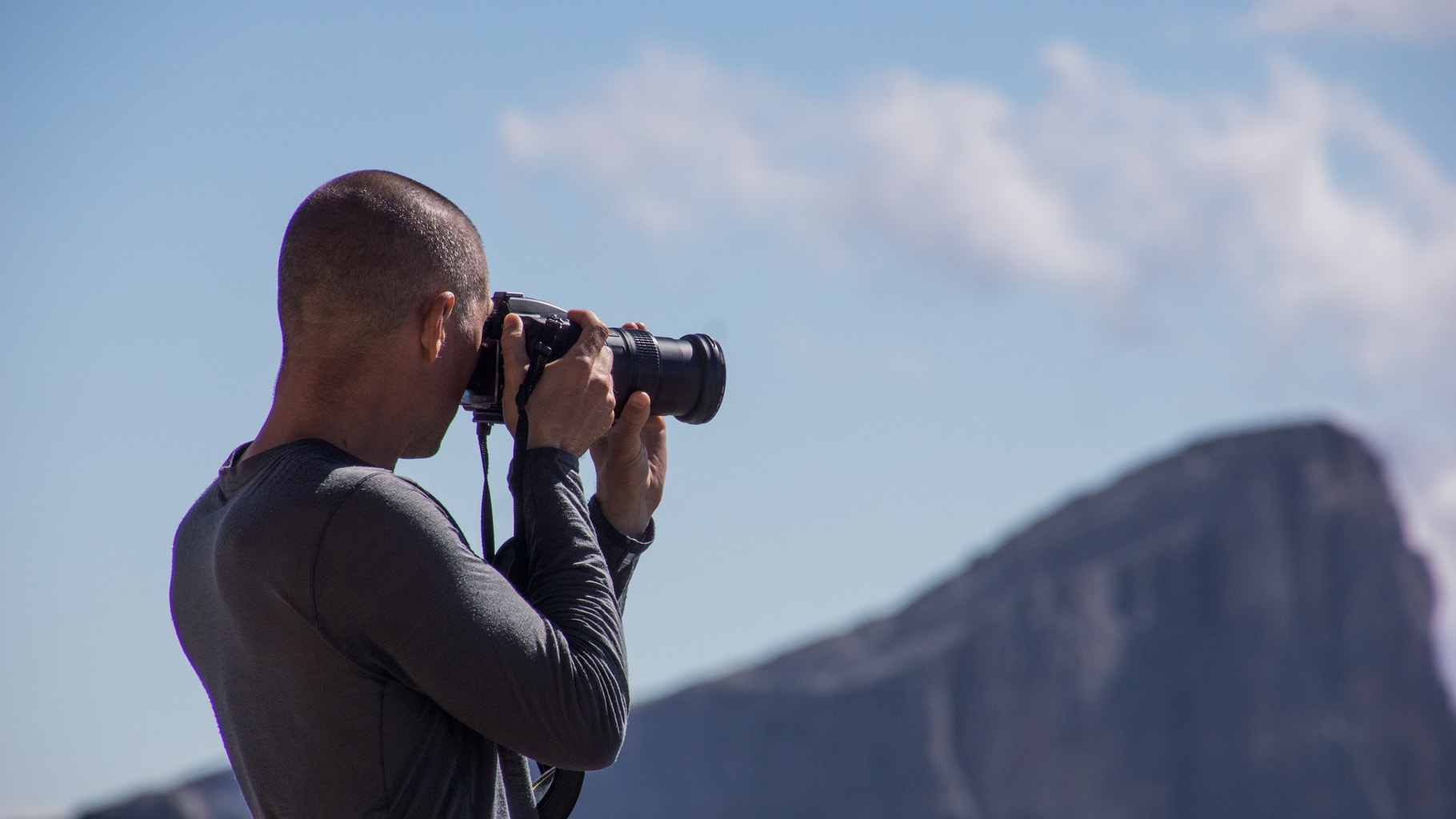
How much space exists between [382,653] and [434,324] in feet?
1.85

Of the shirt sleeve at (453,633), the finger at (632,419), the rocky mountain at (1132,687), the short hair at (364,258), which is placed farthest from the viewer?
the rocky mountain at (1132,687)

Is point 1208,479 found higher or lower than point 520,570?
higher

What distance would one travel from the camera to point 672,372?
3350 mm

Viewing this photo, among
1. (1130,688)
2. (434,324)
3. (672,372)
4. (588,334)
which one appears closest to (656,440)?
(672,372)

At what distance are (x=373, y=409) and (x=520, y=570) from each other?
14.8 inches

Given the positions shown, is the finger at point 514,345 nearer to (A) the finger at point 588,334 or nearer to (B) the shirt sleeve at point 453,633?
(A) the finger at point 588,334

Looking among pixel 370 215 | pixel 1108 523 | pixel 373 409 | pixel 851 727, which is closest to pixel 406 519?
pixel 373 409

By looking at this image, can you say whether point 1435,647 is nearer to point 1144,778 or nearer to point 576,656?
point 1144,778

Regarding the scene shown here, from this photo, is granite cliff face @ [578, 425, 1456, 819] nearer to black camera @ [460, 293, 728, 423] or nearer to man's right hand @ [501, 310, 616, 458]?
black camera @ [460, 293, 728, 423]

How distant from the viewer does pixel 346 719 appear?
102 inches

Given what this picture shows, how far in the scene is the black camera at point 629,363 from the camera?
9.84 ft

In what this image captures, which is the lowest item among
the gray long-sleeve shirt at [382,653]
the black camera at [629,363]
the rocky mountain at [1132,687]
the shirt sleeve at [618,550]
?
A: the gray long-sleeve shirt at [382,653]

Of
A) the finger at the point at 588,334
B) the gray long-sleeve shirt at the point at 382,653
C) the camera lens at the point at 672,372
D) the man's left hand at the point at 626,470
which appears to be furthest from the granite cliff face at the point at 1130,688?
the gray long-sleeve shirt at the point at 382,653

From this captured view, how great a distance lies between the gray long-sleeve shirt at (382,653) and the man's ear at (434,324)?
23 cm
